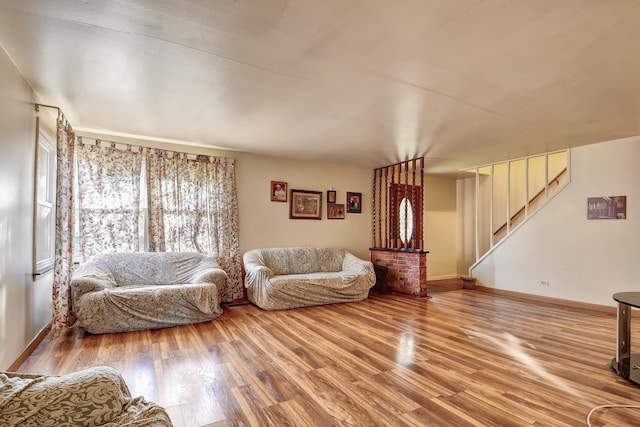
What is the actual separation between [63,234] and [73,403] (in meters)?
3.08

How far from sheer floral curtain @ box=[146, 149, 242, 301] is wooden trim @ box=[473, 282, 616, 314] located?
463 cm

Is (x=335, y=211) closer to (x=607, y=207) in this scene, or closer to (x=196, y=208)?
(x=196, y=208)

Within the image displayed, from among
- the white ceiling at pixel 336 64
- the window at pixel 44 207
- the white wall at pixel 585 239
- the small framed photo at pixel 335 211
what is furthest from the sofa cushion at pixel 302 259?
the white wall at pixel 585 239

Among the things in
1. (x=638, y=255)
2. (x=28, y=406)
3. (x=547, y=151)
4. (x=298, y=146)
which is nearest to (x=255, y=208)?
(x=298, y=146)

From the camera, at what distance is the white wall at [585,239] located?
172 inches

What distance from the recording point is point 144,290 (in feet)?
11.9

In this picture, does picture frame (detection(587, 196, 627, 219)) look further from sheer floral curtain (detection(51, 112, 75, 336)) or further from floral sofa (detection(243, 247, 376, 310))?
sheer floral curtain (detection(51, 112, 75, 336))

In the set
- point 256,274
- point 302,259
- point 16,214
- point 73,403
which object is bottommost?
point 256,274

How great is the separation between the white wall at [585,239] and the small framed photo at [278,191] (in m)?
4.20

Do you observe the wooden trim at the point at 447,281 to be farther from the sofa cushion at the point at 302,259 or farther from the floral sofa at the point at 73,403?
the floral sofa at the point at 73,403

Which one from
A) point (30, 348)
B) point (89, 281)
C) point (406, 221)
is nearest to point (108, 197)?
point (89, 281)

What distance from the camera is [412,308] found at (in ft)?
15.5

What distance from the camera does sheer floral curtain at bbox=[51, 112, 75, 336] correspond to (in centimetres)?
333

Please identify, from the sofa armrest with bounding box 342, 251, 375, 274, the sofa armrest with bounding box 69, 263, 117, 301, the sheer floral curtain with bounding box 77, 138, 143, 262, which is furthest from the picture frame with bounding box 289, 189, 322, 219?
the sofa armrest with bounding box 69, 263, 117, 301
